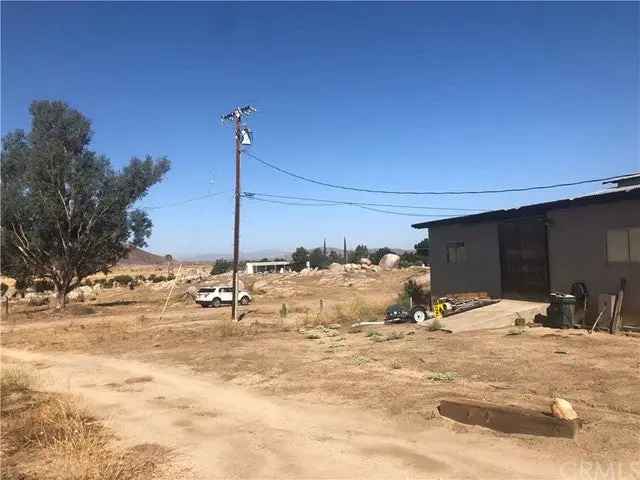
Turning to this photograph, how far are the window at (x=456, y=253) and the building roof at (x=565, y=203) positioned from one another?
35.9 inches

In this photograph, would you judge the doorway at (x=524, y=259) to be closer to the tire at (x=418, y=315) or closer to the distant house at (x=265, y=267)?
the tire at (x=418, y=315)

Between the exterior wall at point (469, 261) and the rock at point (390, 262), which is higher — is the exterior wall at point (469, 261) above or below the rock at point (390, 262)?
below

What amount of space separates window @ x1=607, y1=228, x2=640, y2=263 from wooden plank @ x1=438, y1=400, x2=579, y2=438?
9.92m

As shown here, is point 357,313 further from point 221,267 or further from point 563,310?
point 221,267

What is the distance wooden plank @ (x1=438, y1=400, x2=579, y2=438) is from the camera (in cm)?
695

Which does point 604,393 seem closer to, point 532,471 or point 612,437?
point 612,437

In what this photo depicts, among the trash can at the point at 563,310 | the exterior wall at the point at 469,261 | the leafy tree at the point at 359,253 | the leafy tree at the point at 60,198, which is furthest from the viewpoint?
the leafy tree at the point at 359,253

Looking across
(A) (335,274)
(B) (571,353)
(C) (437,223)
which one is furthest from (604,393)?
(A) (335,274)

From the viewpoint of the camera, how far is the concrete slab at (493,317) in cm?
1767

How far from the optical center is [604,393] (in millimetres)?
8953

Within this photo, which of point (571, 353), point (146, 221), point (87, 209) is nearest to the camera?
point (571, 353)

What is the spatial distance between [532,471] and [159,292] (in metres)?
55.7

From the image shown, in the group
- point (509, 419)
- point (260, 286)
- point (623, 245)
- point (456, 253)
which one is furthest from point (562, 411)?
point (260, 286)

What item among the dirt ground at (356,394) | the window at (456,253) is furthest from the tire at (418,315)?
the window at (456,253)
